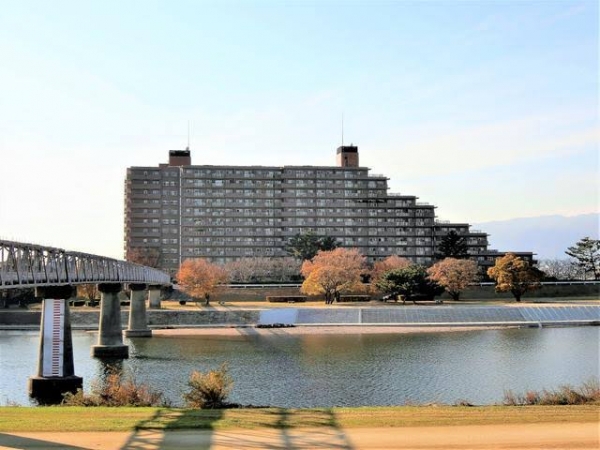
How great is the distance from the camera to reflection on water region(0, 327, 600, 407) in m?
31.1

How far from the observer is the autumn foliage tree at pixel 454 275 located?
97.3 m

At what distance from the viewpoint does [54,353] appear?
36000 mm

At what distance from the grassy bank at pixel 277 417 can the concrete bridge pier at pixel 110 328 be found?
32.9 meters

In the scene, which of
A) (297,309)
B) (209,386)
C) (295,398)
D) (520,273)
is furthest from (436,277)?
(209,386)

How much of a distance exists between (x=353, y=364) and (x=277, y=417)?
25.2 meters

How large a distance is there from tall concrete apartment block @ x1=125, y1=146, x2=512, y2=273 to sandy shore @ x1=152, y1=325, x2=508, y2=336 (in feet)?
209

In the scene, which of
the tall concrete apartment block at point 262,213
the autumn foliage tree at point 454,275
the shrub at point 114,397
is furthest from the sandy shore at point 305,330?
the tall concrete apartment block at point 262,213

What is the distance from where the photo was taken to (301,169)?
139m

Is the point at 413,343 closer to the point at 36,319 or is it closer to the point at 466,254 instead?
the point at 36,319

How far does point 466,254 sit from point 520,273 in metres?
31.0

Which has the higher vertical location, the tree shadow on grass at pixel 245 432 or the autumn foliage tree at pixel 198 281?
the autumn foliage tree at pixel 198 281

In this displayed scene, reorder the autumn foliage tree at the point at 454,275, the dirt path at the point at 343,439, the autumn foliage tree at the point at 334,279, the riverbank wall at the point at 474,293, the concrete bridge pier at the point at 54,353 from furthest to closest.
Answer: the riverbank wall at the point at 474,293
the autumn foliage tree at the point at 454,275
the autumn foliage tree at the point at 334,279
the concrete bridge pier at the point at 54,353
the dirt path at the point at 343,439

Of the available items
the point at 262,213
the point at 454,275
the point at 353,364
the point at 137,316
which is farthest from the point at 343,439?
the point at 262,213

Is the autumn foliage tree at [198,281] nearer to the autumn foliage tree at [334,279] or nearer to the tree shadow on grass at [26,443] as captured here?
the autumn foliage tree at [334,279]
